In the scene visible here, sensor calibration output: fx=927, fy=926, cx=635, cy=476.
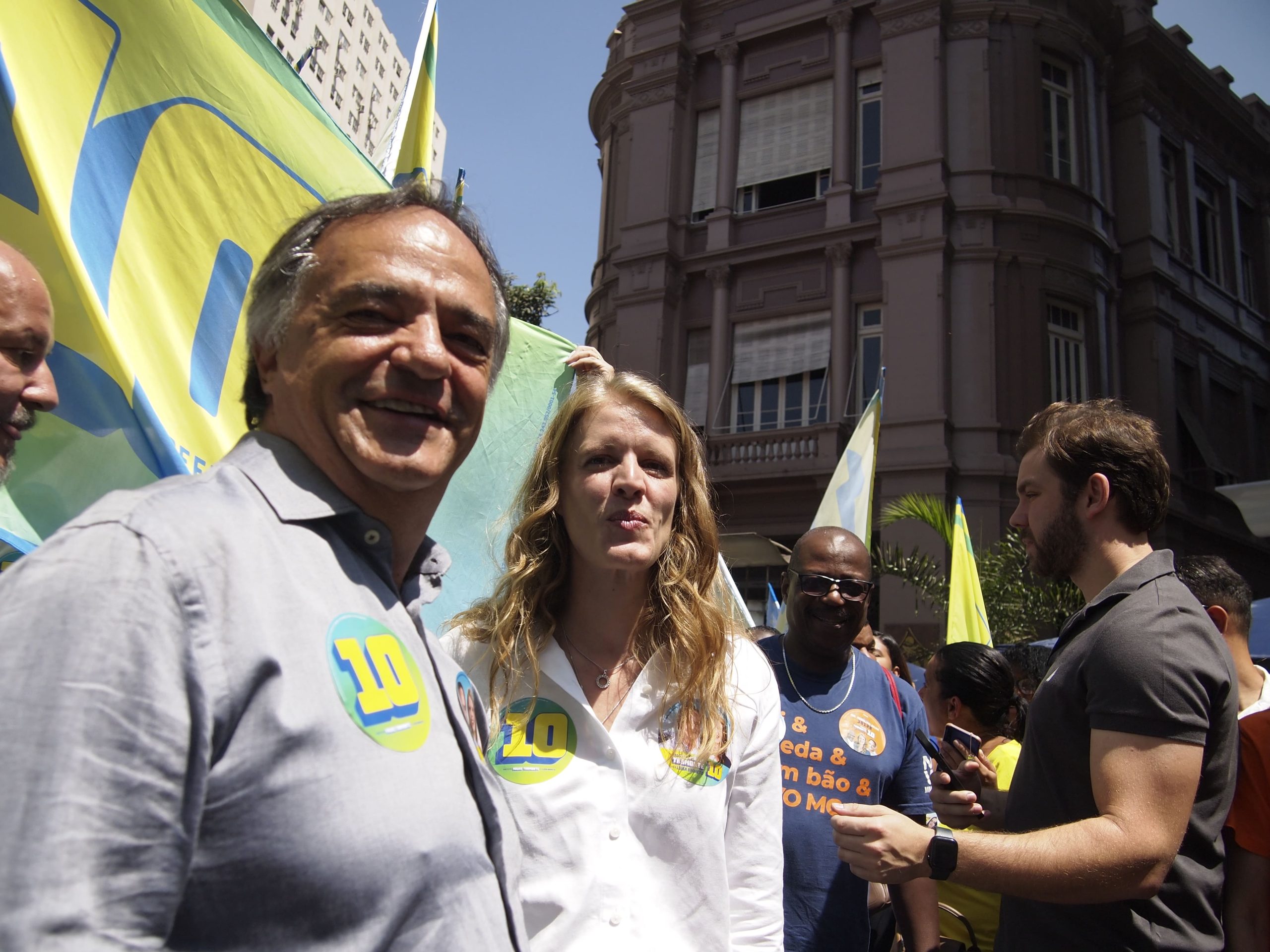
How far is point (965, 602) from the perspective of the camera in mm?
6738

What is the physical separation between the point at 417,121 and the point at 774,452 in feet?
37.7

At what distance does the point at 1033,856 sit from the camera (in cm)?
188

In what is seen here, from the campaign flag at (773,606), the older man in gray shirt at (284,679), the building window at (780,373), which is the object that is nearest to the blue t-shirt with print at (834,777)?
the older man in gray shirt at (284,679)

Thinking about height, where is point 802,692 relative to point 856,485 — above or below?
below

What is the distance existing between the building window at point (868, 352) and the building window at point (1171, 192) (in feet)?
19.9

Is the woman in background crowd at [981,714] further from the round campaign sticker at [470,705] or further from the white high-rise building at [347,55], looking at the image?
the white high-rise building at [347,55]

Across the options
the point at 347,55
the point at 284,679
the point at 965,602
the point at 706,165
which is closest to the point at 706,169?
the point at 706,165

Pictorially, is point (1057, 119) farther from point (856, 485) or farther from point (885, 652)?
point (885, 652)

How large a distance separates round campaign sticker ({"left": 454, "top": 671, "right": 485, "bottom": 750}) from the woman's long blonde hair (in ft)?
1.18

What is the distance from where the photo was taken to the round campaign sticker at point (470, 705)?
143 centimetres

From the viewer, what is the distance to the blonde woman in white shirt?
5.77ft

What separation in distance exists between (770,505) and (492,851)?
1410 cm

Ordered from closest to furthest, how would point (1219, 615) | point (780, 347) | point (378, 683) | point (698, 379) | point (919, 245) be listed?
point (378, 683), point (1219, 615), point (919, 245), point (780, 347), point (698, 379)

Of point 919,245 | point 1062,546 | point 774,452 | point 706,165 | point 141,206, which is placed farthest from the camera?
point 706,165
